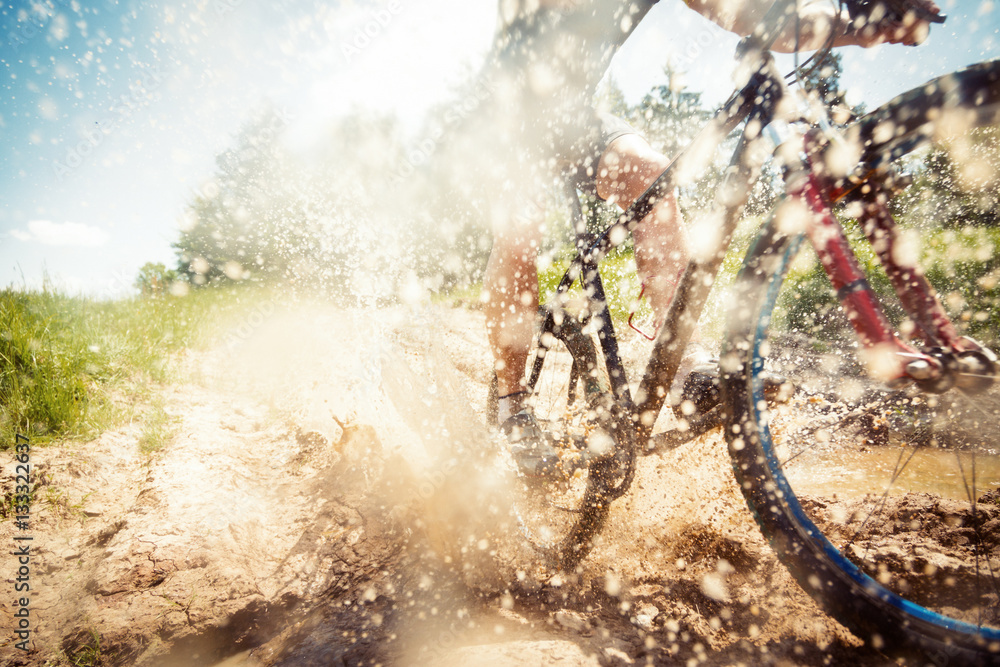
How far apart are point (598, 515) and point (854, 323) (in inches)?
36.4

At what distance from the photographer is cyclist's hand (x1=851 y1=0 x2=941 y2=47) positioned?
0.87 meters

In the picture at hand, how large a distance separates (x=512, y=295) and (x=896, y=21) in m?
1.47

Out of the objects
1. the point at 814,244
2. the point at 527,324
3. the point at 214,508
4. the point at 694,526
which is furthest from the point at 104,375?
the point at 814,244

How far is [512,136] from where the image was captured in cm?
173

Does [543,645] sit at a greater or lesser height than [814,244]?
lesser

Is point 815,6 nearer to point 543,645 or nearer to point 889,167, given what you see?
point 889,167

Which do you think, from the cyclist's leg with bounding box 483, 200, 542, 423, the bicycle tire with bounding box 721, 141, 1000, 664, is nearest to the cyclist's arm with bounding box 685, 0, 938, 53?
the bicycle tire with bounding box 721, 141, 1000, 664

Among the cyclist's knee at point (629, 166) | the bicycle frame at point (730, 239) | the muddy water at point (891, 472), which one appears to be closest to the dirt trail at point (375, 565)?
the bicycle frame at point (730, 239)

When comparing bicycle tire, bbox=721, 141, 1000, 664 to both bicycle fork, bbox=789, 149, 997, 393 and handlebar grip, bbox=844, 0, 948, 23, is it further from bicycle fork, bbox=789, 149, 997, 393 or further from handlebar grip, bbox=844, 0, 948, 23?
handlebar grip, bbox=844, 0, 948, 23

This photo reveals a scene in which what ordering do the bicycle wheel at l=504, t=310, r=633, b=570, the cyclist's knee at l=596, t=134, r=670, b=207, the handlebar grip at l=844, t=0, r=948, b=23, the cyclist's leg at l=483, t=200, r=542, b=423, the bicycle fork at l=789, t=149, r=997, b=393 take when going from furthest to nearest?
the cyclist's leg at l=483, t=200, r=542, b=423, the cyclist's knee at l=596, t=134, r=670, b=207, the bicycle wheel at l=504, t=310, r=633, b=570, the handlebar grip at l=844, t=0, r=948, b=23, the bicycle fork at l=789, t=149, r=997, b=393

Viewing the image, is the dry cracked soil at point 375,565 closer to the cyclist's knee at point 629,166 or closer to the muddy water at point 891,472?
the muddy water at point 891,472

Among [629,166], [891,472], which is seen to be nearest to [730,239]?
[629,166]

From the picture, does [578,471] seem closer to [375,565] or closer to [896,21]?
[375,565]

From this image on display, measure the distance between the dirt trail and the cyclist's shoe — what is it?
15 centimetres
